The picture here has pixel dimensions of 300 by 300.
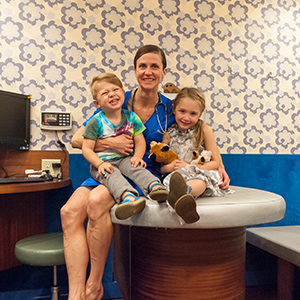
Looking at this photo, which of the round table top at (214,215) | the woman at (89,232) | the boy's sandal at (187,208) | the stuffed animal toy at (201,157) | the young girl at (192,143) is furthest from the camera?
the stuffed animal toy at (201,157)

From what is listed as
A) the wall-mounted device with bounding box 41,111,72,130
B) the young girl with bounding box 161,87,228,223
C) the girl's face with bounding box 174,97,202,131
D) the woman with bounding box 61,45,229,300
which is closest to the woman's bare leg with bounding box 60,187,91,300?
the woman with bounding box 61,45,229,300

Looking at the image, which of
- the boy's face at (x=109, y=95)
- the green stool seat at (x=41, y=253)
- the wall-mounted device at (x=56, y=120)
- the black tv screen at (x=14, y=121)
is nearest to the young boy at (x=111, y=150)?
the boy's face at (x=109, y=95)

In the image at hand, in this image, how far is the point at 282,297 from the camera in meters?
1.98

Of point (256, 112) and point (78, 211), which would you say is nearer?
point (78, 211)

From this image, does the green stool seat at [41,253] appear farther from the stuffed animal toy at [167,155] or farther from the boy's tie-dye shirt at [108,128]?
the stuffed animal toy at [167,155]

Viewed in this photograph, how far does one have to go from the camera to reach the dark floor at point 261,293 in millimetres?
2134

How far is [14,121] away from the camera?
2021 mm

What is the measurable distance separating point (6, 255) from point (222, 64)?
228 cm

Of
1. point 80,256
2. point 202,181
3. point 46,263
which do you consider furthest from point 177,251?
point 46,263

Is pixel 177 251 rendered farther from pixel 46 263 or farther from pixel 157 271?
pixel 46 263

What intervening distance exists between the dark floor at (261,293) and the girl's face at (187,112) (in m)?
1.42

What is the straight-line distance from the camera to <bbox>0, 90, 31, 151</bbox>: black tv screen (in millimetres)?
1965

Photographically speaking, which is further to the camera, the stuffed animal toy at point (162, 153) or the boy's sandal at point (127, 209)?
the stuffed animal toy at point (162, 153)

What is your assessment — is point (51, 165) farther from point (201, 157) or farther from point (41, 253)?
point (201, 157)
